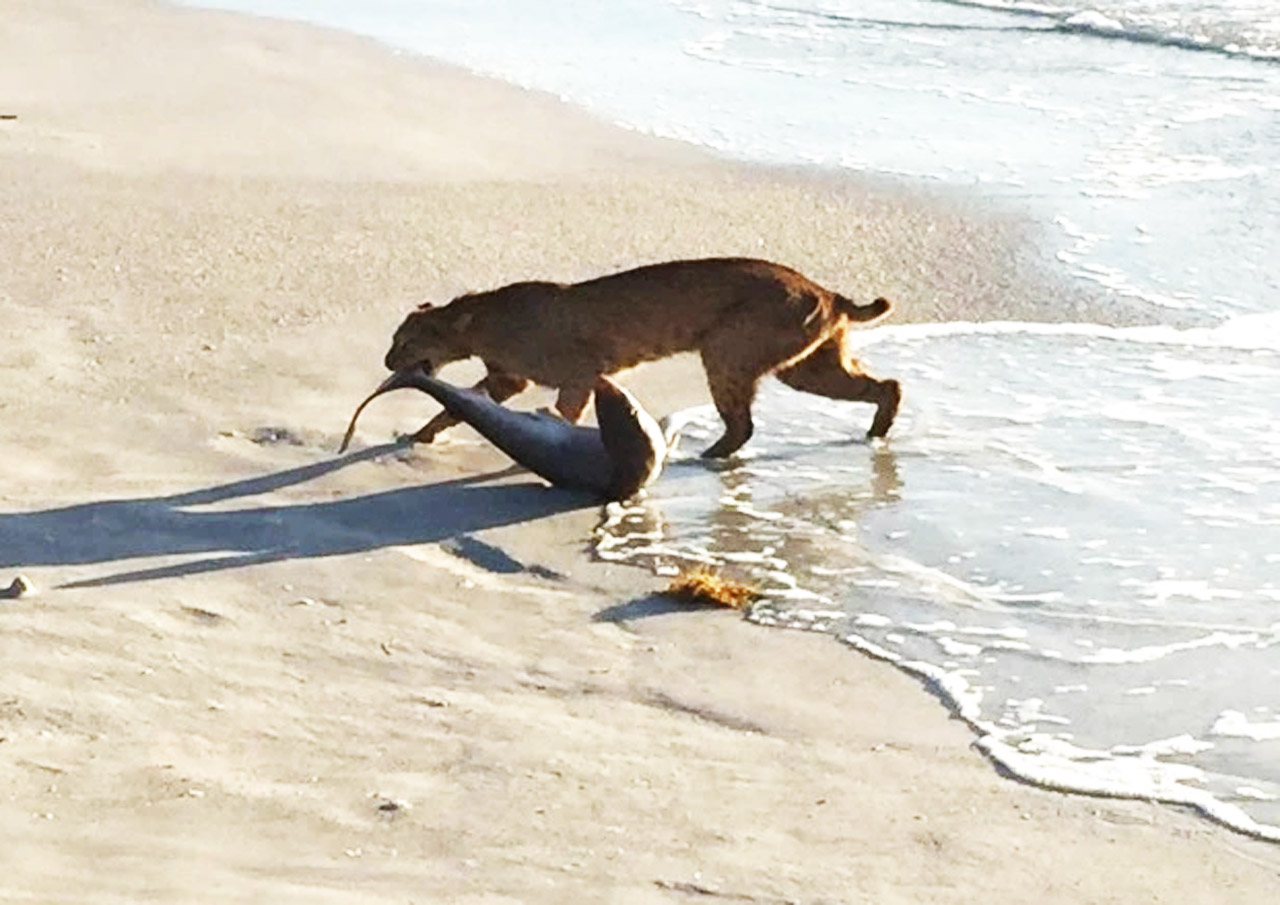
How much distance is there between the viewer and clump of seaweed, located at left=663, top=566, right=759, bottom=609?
674cm

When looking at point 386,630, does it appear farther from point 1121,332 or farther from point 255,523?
point 1121,332

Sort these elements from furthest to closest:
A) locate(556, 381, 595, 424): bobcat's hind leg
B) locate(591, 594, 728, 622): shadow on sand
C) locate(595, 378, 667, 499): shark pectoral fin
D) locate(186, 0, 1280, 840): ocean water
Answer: locate(556, 381, 595, 424): bobcat's hind leg → locate(595, 378, 667, 499): shark pectoral fin → locate(591, 594, 728, 622): shadow on sand → locate(186, 0, 1280, 840): ocean water

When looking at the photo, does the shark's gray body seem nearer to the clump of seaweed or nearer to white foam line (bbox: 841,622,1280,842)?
the clump of seaweed

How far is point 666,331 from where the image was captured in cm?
839

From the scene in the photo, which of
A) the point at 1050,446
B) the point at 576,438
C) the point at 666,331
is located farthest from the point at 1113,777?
the point at 666,331

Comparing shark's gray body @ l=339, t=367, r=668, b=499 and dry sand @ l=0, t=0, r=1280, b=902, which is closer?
dry sand @ l=0, t=0, r=1280, b=902

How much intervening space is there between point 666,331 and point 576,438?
717 millimetres

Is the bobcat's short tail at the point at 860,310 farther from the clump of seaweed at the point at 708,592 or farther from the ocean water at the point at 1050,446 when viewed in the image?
the clump of seaweed at the point at 708,592

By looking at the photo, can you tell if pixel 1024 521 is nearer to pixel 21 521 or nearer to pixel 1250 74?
pixel 21 521

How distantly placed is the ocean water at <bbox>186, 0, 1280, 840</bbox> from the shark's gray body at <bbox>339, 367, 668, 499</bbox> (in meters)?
0.14

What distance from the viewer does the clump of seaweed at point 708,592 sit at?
22.1ft

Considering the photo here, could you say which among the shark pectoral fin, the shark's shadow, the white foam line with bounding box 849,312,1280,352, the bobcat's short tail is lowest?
the shark's shadow

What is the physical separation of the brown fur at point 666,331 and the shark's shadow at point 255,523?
596 mm

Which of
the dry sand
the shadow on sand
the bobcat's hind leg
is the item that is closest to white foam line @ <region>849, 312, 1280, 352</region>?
the dry sand
